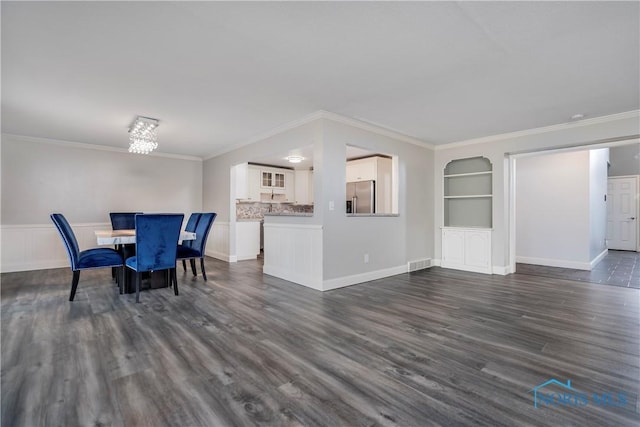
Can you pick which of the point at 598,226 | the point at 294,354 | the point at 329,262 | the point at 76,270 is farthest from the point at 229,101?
the point at 598,226

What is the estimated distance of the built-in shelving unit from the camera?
5.15 m

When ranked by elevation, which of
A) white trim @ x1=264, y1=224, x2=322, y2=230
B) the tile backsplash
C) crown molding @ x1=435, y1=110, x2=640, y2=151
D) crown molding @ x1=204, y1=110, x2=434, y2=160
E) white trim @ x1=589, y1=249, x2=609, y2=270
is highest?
crown molding @ x1=204, y1=110, x2=434, y2=160

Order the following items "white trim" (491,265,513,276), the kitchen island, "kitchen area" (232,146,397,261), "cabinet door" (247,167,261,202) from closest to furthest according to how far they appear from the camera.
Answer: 1. the kitchen island
2. "white trim" (491,265,513,276)
3. "kitchen area" (232,146,397,261)
4. "cabinet door" (247,167,261,202)

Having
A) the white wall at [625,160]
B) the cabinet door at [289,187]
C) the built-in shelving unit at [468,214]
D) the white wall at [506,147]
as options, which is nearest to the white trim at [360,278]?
the built-in shelving unit at [468,214]

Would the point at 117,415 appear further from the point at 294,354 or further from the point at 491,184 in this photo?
the point at 491,184

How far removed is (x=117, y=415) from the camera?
148 centimetres

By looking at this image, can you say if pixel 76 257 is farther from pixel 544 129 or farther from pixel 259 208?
pixel 544 129

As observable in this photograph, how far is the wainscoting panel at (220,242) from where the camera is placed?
6.32 meters

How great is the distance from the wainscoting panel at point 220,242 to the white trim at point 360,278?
3.01 m

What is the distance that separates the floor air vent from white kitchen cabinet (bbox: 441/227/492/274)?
33cm

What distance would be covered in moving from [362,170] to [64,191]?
6.01 m

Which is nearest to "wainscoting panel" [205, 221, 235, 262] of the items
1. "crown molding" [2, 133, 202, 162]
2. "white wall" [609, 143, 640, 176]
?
"crown molding" [2, 133, 202, 162]

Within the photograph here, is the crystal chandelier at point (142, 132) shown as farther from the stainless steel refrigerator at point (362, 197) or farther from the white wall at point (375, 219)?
the stainless steel refrigerator at point (362, 197)

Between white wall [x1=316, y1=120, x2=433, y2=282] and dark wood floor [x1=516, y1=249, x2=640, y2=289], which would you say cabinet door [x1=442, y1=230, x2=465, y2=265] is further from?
dark wood floor [x1=516, y1=249, x2=640, y2=289]
